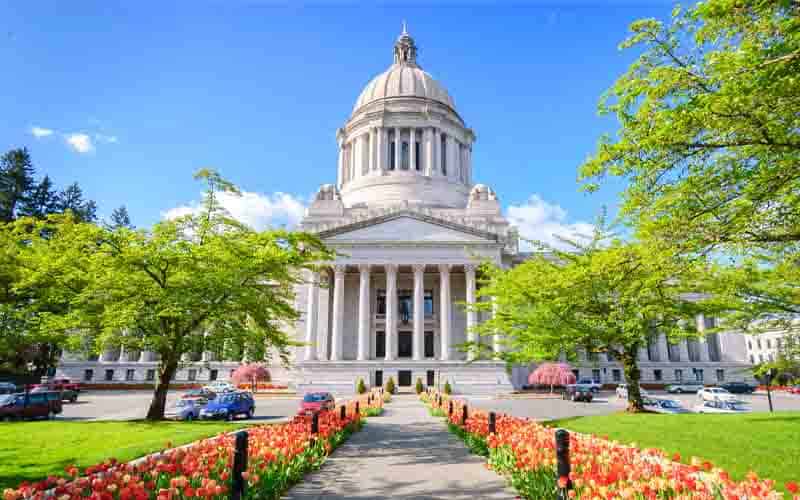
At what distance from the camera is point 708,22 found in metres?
7.91

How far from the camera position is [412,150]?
7056 cm

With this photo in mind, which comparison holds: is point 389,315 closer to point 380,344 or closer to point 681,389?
point 380,344

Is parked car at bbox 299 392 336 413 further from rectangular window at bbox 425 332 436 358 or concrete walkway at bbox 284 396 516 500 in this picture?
rectangular window at bbox 425 332 436 358

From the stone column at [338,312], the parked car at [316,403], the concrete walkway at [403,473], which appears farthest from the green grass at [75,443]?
the stone column at [338,312]

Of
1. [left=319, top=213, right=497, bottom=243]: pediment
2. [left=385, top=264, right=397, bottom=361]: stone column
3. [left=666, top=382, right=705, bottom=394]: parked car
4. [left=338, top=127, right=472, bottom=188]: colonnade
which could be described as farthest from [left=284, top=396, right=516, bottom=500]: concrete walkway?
[left=338, top=127, right=472, bottom=188]: colonnade

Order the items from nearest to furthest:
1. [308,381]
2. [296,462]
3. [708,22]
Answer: [708,22] < [296,462] < [308,381]

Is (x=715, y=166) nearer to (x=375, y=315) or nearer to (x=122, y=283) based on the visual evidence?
(x=122, y=283)

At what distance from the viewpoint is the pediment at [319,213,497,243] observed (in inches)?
2112

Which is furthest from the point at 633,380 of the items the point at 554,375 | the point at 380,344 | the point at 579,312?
the point at 380,344

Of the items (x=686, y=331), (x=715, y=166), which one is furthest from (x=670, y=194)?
(x=686, y=331)

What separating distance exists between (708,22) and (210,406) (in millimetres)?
26348

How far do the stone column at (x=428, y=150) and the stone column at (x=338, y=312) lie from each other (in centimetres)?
2265

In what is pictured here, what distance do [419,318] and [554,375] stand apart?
583 inches

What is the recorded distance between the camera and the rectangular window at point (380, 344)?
187 ft
